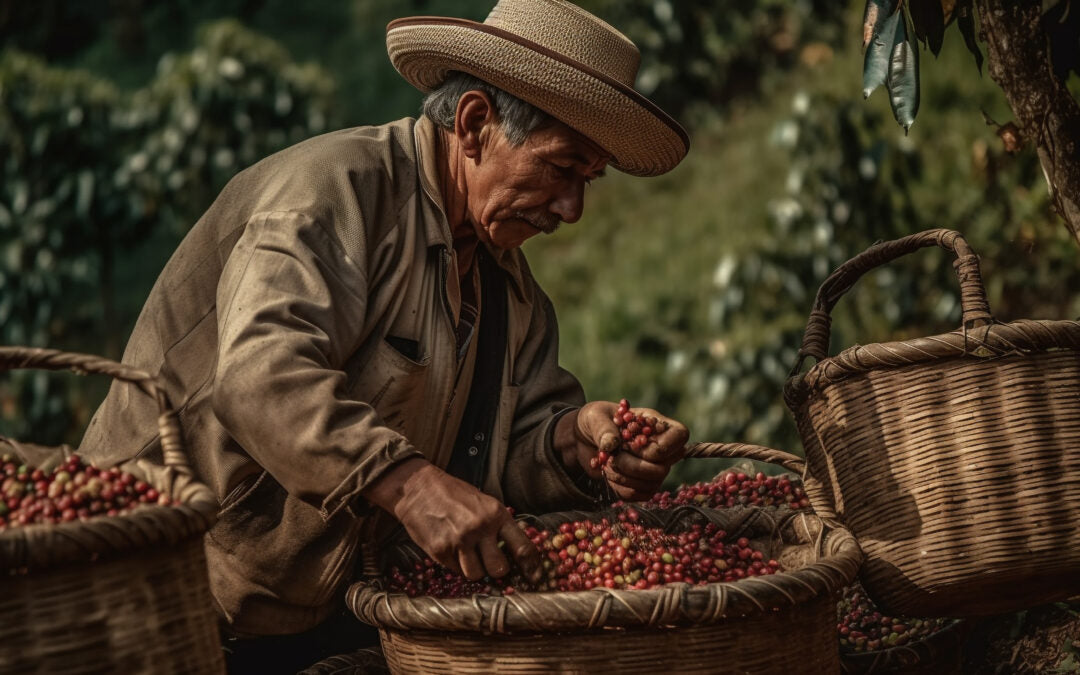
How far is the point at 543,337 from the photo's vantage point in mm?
3324

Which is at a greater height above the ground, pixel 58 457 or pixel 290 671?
pixel 58 457

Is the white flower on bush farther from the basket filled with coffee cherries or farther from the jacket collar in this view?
the basket filled with coffee cherries

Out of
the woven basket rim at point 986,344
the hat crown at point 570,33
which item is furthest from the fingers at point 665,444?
the hat crown at point 570,33

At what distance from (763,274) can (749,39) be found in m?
4.01

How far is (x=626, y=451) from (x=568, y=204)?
22.7 inches

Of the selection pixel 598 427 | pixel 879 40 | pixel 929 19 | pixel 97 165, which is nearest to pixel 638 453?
pixel 598 427

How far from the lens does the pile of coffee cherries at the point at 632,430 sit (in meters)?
2.75

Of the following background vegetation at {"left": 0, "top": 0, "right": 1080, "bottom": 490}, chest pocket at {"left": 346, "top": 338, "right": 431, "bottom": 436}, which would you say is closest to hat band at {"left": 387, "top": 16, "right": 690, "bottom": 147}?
chest pocket at {"left": 346, "top": 338, "right": 431, "bottom": 436}

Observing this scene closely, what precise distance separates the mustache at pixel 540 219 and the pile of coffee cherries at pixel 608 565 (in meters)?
0.69

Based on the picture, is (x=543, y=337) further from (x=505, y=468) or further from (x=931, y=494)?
(x=931, y=494)

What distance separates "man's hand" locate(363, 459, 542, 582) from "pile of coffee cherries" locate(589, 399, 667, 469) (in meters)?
0.47

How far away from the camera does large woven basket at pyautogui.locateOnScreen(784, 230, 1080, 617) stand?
2512mm

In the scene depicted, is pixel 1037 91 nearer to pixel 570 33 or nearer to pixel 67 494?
pixel 570 33

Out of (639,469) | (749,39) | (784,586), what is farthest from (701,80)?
(784,586)
